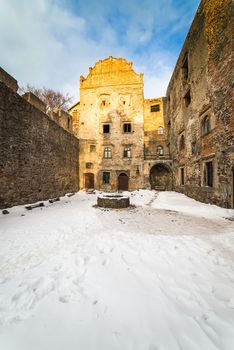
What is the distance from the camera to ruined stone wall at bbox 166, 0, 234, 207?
750 centimetres

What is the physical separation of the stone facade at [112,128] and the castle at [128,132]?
0.12m

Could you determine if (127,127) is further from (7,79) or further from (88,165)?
(7,79)

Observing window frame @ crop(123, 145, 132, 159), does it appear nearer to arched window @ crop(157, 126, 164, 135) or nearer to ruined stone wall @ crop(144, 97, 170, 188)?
ruined stone wall @ crop(144, 97, 170, 188)

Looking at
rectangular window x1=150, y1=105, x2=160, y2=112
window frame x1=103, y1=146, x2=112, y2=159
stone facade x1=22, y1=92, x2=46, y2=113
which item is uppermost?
rectangular window x1=150, y1=105, x2=160, y2=112

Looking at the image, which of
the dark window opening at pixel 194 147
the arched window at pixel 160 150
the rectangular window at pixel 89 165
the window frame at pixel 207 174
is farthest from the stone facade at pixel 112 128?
the window frame at pixel 207 174

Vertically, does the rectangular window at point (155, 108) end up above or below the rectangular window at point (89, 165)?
above

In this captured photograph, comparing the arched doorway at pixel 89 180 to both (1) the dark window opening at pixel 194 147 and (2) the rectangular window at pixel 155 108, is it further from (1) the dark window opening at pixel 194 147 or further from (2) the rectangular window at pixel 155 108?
(2) the rectangular window at pixel 155 108

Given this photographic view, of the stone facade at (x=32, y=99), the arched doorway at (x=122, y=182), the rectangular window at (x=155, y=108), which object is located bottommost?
the arched doorway at (x=122, y=182)

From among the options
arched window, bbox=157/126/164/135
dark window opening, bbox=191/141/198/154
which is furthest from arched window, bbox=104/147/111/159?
dark window opening, bbox=191/141/198/154

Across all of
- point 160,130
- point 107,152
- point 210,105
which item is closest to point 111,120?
point 107,152

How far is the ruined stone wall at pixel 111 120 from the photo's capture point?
1941 centimetres

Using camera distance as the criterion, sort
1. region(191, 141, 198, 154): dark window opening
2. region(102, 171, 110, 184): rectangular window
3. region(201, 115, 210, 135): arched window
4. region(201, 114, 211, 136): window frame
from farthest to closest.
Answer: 1. region(102, 171, 110, 184): rectangular window
2. region(191, 141, 198, 154): dark window opening
3. region(201, 115, 210, 135): arched window
4. region(201, 114, 211, 136): window frame

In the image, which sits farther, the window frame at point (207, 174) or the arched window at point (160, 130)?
the arched window at point (160, 130)

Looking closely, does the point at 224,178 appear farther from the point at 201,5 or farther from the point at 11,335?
the point at 201,5
